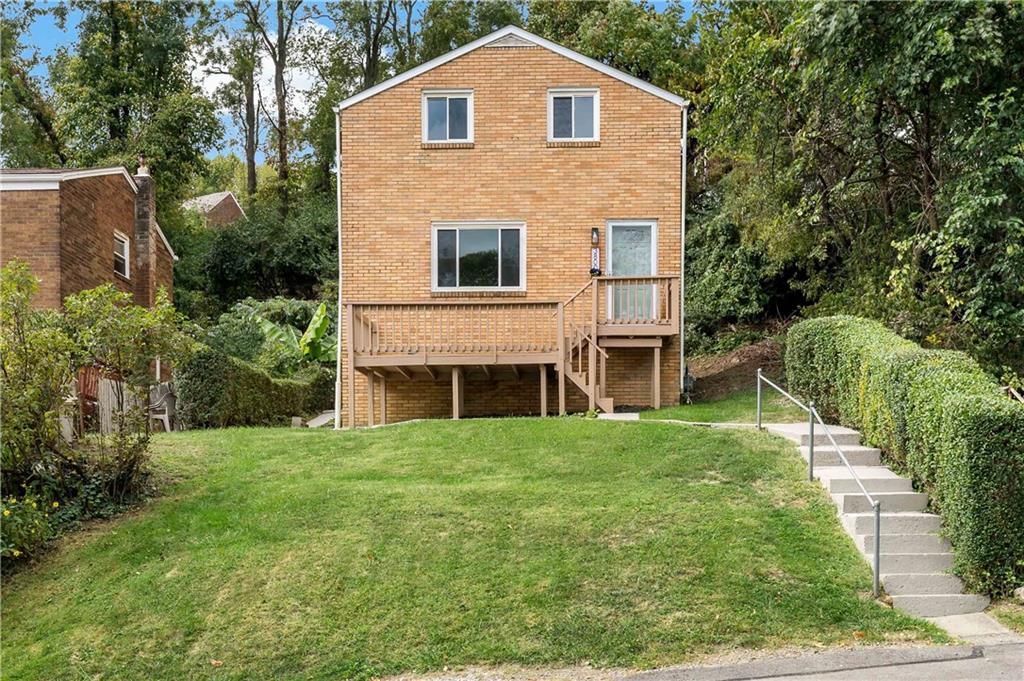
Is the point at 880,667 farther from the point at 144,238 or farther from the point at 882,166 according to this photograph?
the point at 144,238

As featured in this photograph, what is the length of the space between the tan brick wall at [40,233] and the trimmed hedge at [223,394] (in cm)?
453

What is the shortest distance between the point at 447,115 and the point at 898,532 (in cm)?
1213

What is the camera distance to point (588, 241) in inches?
715

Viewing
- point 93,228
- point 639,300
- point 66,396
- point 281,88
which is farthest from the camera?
point 281,88

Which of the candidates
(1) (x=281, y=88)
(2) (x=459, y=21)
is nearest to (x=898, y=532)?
(2) (x=459, y=21)

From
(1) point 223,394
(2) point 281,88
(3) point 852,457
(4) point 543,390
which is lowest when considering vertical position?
(3) point 852,457

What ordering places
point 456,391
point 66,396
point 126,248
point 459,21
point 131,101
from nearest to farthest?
1. point 66,396
2. point 456,391
3. point 126,248
4. point 131,101
5. point 459,21

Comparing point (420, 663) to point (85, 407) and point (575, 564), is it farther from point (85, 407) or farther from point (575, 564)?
point (85, 407)

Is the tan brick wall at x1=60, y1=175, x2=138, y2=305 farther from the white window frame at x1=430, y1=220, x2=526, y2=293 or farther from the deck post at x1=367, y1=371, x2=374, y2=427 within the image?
the white window frame at x1=430, y1=220, x2=526, y2=293

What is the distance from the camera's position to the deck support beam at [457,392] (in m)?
16.7

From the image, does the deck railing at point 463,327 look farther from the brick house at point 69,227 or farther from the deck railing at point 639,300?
the brick house at point 69,227

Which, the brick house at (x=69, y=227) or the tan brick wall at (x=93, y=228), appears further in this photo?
the tan brick wall at (x=93, y=228)

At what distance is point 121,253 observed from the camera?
24.0 metres

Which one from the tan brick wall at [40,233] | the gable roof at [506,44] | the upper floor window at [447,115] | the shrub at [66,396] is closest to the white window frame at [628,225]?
the gable roof at [506,44]
